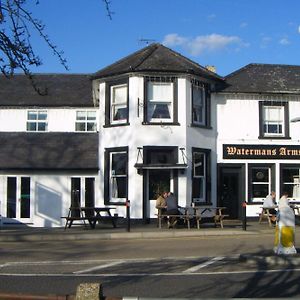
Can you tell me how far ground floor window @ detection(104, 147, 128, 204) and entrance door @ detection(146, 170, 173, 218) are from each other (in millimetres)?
1073

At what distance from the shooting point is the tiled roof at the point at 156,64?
75.4ft

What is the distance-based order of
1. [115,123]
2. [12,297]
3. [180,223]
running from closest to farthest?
Result: [12,297] < [180,223] < [115,123]

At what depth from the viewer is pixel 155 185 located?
23.1 meters

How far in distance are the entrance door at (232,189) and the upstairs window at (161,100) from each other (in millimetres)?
3709

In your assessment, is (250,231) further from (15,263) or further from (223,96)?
Result: (15,263)

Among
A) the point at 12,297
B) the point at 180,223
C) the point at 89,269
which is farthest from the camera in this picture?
the point at 180,223

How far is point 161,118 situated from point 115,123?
80.7 inches

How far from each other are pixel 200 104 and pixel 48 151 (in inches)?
285

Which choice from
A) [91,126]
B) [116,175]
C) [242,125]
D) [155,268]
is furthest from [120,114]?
[155,268]

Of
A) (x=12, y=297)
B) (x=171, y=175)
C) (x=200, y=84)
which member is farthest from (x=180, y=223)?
(x=12, y=297)

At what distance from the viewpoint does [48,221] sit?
80.7 ft

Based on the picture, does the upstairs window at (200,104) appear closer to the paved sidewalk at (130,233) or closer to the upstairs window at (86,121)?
the paved sidewalk at (130,233)

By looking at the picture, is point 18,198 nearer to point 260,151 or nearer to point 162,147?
point 162,147

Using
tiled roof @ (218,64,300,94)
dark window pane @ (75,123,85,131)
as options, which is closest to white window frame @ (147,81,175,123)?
tiled roof @ (218,64,300,94)
